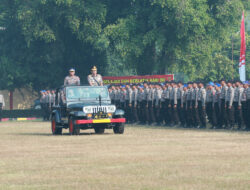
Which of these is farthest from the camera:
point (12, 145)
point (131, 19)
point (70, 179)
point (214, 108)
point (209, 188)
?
point (131, 19)

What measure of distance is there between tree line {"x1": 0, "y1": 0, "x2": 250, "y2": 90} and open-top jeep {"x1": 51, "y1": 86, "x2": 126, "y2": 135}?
79.6 ft

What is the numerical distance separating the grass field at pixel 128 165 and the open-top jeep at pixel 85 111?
4.18m

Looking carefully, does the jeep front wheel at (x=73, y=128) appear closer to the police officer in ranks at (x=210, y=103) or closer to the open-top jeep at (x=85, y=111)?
the open-top jeep at (x=85, y=111)

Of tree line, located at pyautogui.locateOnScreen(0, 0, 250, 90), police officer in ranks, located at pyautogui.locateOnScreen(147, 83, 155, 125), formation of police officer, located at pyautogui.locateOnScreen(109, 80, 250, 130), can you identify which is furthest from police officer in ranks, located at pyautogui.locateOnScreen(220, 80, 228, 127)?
tree line, located at pyautogui.locateOnScreen(0, 0, 250, 90)

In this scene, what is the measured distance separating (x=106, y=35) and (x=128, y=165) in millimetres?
38553

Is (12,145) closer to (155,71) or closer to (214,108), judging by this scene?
(214,108)

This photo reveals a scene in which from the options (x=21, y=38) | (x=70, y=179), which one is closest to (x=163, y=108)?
(x=70, y=179)

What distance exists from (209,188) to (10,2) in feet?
166

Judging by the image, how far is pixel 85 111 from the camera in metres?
25.5

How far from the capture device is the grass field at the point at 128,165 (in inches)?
452

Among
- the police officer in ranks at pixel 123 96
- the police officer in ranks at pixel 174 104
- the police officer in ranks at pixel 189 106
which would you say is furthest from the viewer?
the police officer in ranks at pixel 123 96

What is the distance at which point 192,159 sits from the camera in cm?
1519

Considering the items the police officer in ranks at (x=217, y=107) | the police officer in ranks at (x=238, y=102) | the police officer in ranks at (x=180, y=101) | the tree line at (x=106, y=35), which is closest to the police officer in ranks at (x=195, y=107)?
the police officer in ranks at (x=180, y=101)

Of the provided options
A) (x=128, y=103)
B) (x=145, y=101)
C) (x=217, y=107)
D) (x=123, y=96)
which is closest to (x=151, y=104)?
(x=145, y=101)
